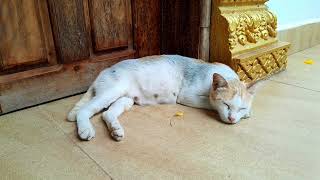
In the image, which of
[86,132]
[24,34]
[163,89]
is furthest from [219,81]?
[24,34]

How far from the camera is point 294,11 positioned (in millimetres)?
2129

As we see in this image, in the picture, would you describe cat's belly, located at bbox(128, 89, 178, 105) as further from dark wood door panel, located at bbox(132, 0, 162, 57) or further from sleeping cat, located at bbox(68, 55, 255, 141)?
dark wood door panel, located at bbox(132, 0, 162, 57)

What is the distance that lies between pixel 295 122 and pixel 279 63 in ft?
2.14

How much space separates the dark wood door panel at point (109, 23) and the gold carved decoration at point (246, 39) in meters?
0.44

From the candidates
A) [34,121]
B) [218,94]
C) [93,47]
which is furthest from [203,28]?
Answer: [34,121]

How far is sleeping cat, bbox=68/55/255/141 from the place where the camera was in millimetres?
1074

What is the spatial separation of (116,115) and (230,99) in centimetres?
45

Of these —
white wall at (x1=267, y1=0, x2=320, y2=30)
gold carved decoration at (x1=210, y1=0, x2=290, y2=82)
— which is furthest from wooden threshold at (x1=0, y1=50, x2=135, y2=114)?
white wall at (x1=267, y1=0, x2=320, y2=30)

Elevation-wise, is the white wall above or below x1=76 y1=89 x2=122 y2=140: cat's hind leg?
above

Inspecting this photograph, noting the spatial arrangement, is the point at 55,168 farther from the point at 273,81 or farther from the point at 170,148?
the point at 273,81

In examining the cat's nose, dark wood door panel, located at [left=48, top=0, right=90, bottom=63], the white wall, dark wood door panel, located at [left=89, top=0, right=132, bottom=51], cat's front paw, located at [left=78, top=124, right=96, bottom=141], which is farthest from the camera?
the white wall

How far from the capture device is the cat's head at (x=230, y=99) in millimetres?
1067

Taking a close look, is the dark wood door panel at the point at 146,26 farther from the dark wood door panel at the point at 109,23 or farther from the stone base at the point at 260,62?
the stone base at the point at 260,62

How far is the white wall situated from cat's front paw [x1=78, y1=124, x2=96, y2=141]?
4.93 feet
